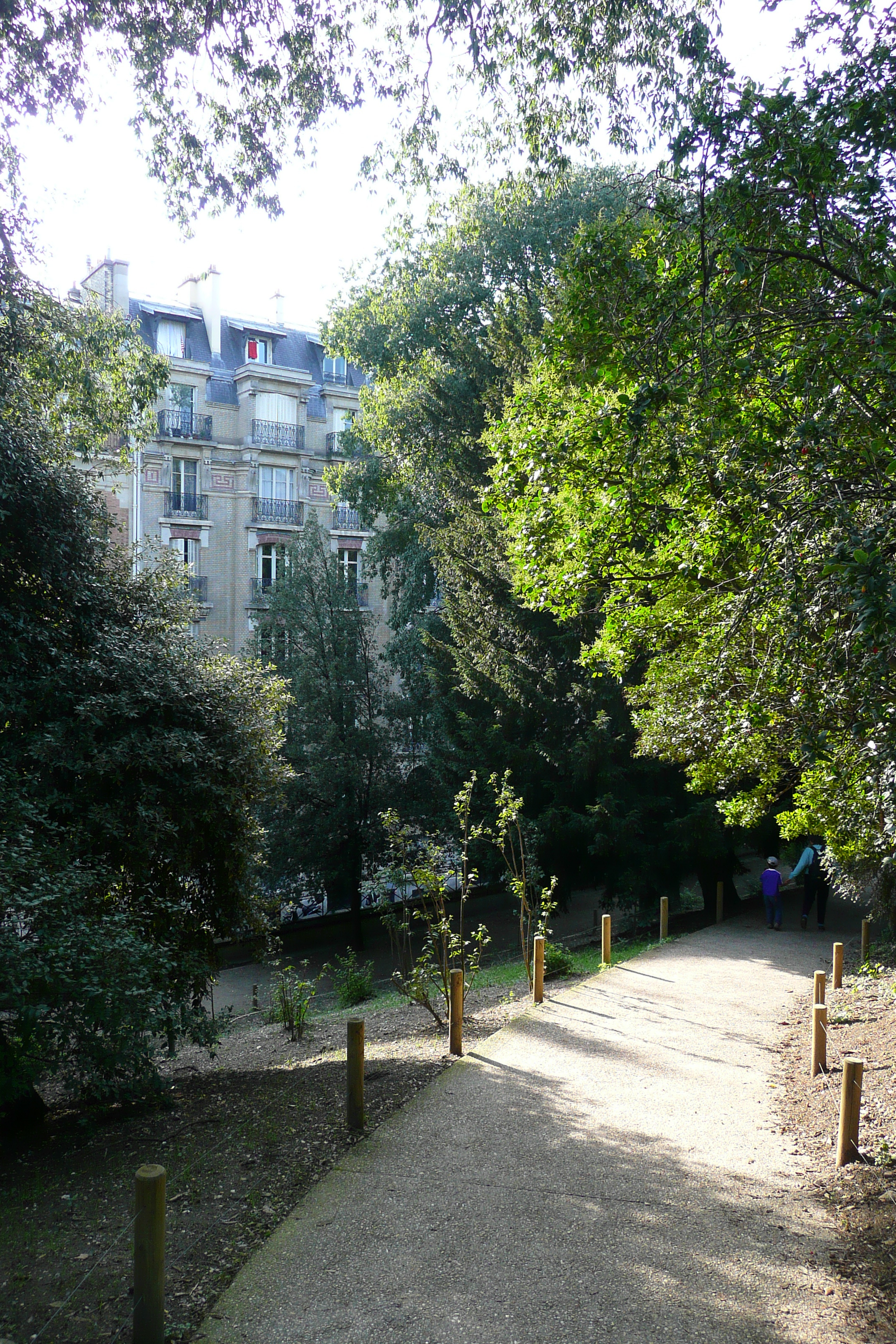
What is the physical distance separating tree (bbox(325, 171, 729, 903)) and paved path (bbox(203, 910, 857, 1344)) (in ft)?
30.3

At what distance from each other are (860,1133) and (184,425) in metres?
31.3

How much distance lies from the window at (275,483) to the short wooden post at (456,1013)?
1096 inches

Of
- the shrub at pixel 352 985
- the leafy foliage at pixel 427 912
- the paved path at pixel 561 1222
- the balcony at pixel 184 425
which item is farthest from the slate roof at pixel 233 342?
the paved path at pixel 561 1222

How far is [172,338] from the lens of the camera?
34.2 m

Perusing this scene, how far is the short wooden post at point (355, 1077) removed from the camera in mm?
6754

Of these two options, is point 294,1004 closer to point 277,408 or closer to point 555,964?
point 555,964

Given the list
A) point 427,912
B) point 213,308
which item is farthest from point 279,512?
point 427,912

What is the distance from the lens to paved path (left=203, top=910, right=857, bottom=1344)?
4477mm

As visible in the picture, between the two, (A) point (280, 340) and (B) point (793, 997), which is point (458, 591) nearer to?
(B) point (793, 997)

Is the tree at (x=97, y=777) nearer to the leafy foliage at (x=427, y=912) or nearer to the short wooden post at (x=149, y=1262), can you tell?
the leafy foliage at (x=427, y=912)

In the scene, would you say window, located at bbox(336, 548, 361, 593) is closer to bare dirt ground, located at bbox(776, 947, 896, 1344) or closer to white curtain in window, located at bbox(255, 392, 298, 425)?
white curtain in window, located at bbox(255, 392, 298, 425)

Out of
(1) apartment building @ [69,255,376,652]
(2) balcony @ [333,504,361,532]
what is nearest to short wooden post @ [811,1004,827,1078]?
(1) apartment building @ [69,255,376,652]

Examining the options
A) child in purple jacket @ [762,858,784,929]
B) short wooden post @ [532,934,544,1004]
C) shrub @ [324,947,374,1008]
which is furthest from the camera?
child in purple jacket @ [762,858,784,929]

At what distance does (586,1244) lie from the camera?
5.18m
